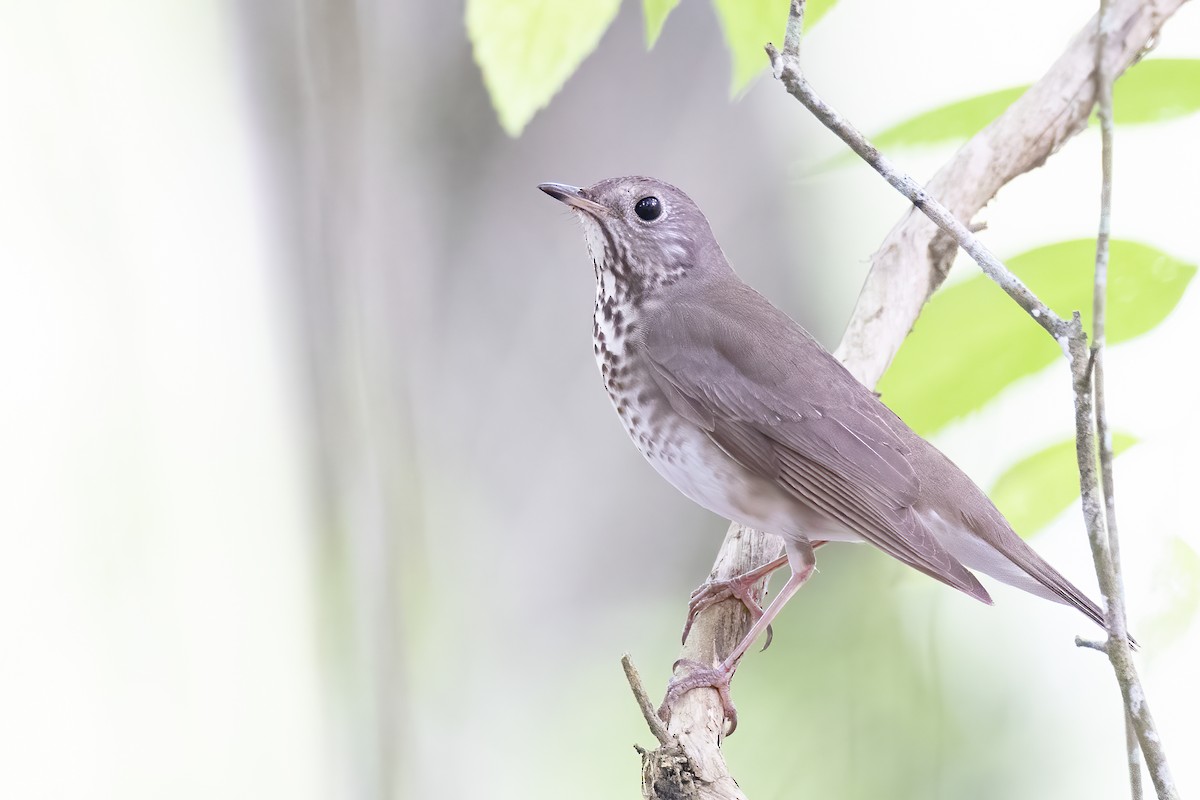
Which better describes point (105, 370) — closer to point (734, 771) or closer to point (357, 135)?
point (357, 135)

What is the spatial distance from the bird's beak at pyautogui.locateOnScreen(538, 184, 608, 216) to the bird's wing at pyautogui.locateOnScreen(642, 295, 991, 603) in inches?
4.3

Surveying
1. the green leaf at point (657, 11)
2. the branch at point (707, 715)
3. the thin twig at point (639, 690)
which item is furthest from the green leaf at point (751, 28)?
the thin twig at point (639, 690)

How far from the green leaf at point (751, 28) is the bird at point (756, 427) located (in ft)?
→ 0.78

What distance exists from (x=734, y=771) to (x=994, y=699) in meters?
0.33

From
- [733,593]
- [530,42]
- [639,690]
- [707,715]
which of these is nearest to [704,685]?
[707,715]

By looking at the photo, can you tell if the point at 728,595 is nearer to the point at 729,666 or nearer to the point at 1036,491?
the point at 729,666

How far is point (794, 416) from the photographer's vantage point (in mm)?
832

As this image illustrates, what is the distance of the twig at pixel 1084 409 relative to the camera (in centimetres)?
47

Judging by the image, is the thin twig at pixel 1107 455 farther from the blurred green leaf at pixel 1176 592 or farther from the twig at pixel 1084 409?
the blurred green leaf at pixel 1176 592

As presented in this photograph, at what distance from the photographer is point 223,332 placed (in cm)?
137

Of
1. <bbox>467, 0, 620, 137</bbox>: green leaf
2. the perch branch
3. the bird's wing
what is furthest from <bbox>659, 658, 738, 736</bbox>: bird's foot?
<bbox>467, 0, 620, 137</bbox>: green leaf

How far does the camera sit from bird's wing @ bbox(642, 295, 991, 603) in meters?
0.79

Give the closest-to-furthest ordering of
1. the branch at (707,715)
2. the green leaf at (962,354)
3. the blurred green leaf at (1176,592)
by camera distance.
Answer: the branch at (707,715), the green leaf at (962,354), the blurred green leaf at (1176,592)

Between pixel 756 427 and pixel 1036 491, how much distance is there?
0.39 metres
